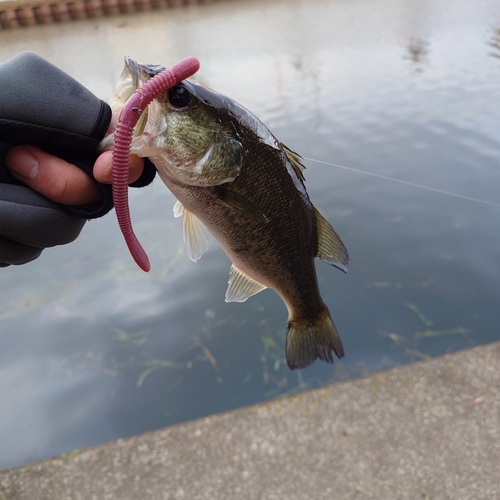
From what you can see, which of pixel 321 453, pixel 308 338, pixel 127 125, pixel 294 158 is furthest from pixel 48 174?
pixel 321 453

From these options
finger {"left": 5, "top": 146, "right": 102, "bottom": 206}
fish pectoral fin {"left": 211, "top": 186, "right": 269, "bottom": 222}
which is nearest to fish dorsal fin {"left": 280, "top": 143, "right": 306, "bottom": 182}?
fish pectoral fin {"left": 211, "top": 186, "right": 269, "bottom": 222}

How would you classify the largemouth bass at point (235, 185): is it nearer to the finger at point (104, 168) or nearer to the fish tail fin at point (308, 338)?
the finger at point (104, 168)

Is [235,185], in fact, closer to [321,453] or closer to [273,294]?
[321,453]

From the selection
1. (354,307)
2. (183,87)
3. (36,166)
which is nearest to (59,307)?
(354,307)

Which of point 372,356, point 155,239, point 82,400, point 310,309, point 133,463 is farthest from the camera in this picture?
point 155,239

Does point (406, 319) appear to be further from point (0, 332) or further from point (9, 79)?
point (0, 332)

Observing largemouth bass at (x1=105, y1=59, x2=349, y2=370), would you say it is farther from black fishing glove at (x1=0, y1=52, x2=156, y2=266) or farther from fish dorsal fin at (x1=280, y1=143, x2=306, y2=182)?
black fishing glove at (x1=0, y1=52, x2=156, y2=266)
